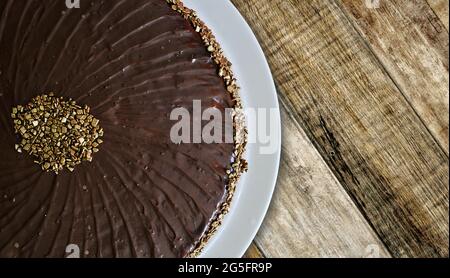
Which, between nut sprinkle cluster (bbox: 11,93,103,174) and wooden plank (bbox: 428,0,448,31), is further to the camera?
wooden plank (bbox: 428,0,448,31)

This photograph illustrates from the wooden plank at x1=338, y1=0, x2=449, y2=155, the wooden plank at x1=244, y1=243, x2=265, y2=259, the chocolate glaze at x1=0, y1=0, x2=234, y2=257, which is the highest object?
the chocolate glaze at x1=0, y1=0, x2=234, y2=257

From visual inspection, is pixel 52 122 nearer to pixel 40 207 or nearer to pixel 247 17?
pixel 40 207

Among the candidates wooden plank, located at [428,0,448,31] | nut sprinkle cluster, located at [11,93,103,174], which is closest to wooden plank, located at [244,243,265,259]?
nut sprinkle cluster, located at [11,93,103,174]

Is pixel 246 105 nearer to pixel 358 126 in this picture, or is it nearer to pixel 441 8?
pixel 358 126

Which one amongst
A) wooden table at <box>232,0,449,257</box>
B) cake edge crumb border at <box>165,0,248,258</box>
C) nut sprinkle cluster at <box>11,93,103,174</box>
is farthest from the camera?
wooden table at <box>232,0,449,257</box>

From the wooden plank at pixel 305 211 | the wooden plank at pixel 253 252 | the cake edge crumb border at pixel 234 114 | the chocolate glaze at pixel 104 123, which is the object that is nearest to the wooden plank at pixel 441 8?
the wooden plank at pixel 305 211

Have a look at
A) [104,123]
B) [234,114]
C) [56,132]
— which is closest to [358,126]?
[234,114]

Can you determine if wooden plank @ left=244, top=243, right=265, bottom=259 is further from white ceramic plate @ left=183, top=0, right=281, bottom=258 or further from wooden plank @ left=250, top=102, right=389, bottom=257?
white ceramic plate @ left=183, top=0, right=281, bottom=258
